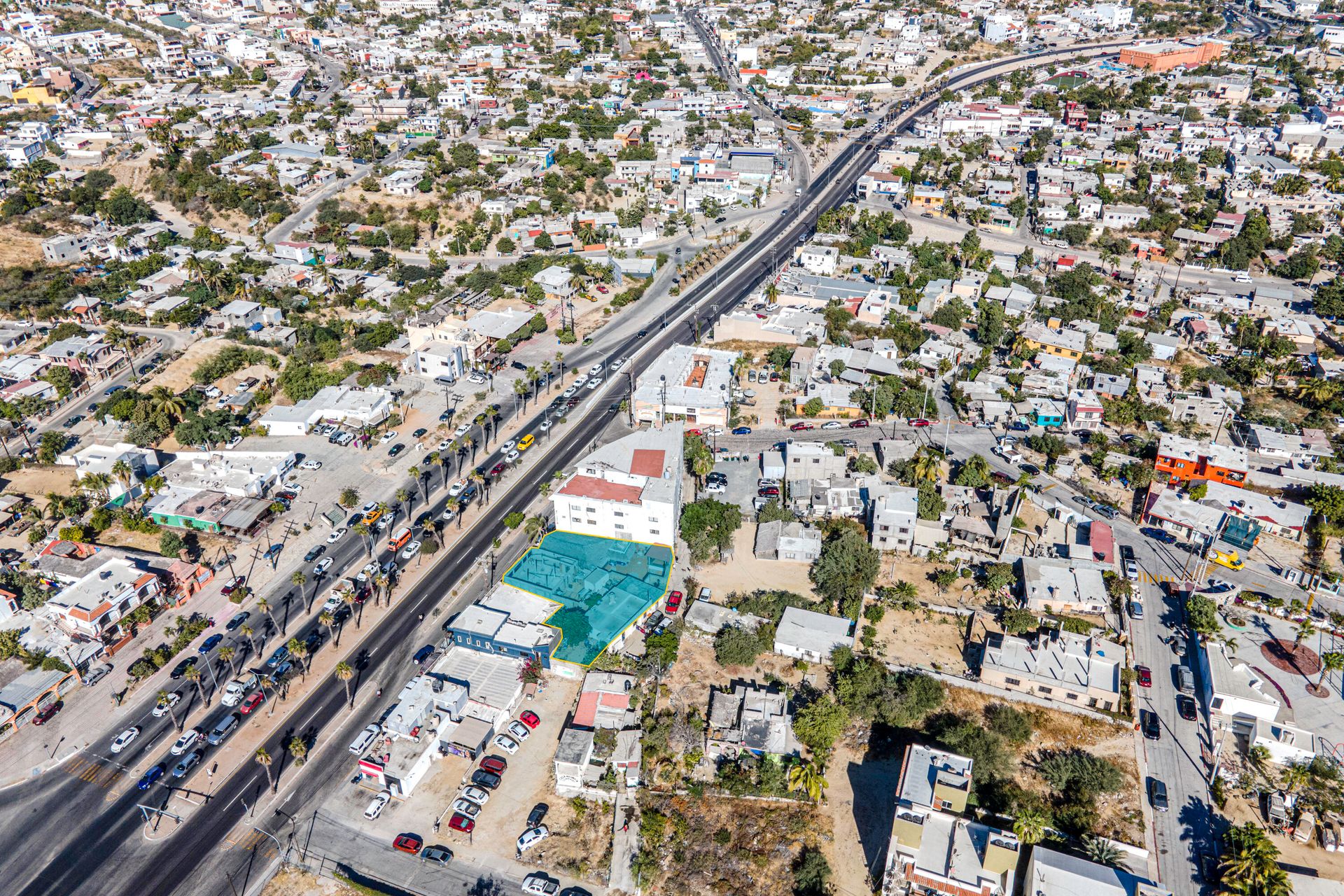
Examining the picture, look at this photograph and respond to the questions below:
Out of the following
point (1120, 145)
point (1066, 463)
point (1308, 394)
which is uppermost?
point (1120, 145)

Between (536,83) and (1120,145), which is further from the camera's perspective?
(536,83)

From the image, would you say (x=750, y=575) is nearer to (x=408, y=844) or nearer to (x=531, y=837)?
(x=531, y=837)

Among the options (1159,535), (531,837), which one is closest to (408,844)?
(531,837)

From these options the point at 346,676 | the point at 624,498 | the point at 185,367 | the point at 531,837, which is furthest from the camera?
the point at 185,367

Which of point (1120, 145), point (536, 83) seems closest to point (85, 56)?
point (536, 83)

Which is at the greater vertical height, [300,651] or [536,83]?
[536,83]

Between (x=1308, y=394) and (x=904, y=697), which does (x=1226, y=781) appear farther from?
(x=1308, y=394)
